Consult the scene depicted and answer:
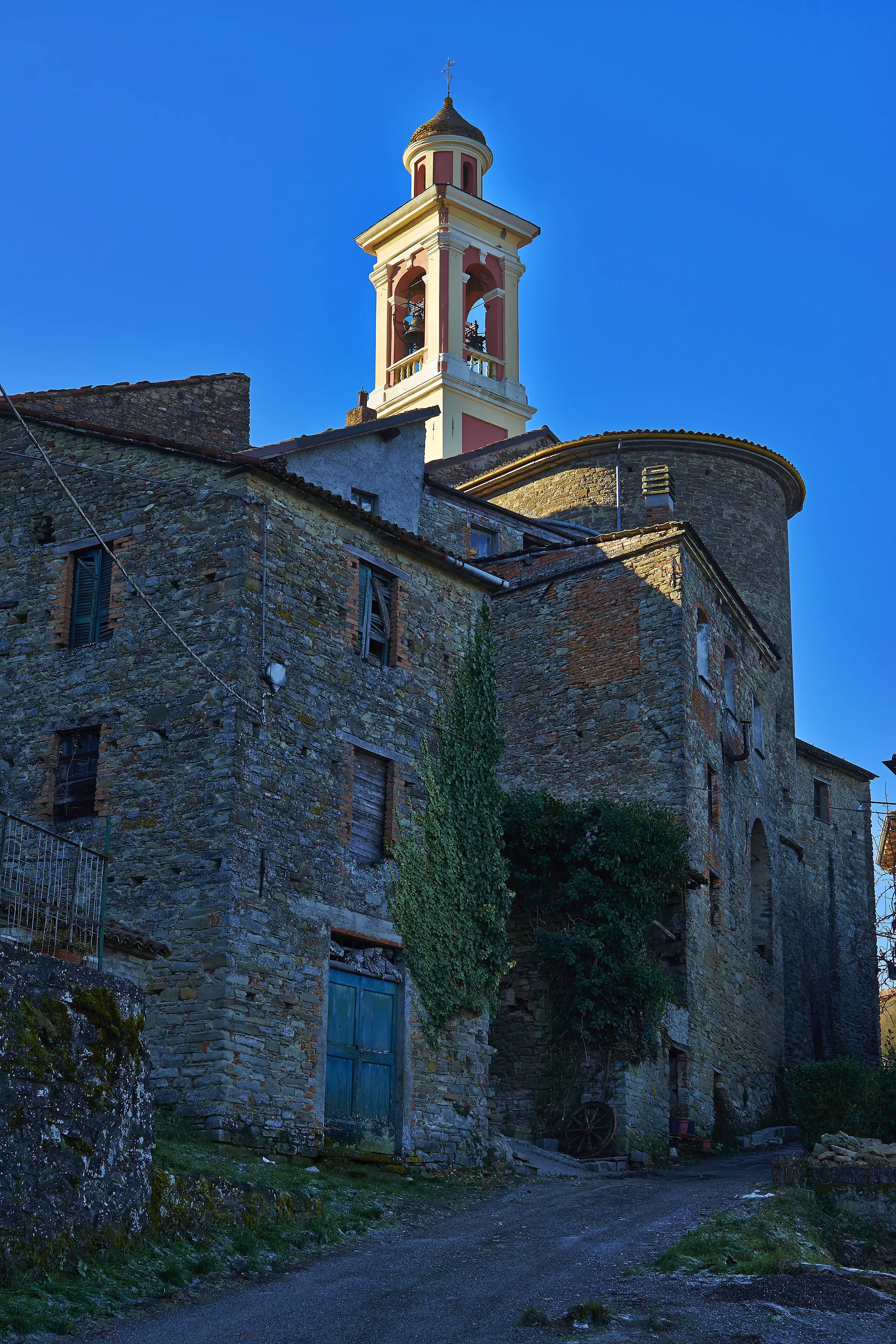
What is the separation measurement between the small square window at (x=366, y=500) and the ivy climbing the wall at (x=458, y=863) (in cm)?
285

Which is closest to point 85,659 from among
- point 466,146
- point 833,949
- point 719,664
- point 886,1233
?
point 886,1233

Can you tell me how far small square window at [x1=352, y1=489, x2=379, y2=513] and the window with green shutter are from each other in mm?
4686

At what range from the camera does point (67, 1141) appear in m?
9.94

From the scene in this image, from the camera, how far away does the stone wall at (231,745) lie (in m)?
15.6

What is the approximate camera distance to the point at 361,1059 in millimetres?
17109

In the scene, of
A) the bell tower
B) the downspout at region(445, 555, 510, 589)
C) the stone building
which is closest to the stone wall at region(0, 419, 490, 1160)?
the stone building

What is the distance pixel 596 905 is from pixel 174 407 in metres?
9.56

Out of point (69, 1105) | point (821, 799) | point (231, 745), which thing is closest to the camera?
point (69, 1105)

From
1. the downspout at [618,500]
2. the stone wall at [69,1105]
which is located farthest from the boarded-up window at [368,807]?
the downspout at [618,500]

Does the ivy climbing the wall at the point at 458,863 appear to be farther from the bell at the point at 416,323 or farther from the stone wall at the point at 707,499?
the bell at the point at 416,323

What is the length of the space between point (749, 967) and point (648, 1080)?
6261 mm

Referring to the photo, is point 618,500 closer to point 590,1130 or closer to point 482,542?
point 482,542

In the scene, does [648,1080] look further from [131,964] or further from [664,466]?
[664,466]

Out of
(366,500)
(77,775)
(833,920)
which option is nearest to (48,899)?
(77,775)
